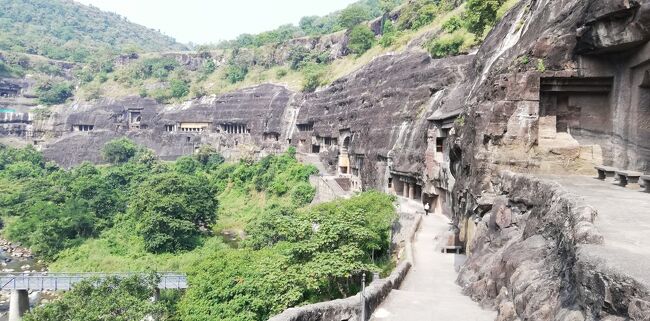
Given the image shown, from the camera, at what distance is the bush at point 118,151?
69.6m

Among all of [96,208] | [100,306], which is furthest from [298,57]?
[100,306]

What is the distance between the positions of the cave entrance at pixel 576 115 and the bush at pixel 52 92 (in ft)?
310

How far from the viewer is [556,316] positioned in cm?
640

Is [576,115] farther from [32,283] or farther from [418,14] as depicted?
[418,14]

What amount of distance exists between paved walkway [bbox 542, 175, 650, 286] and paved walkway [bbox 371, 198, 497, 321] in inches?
120

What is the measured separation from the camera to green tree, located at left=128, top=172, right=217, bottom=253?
37.8m

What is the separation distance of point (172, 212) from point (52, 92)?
64663mm

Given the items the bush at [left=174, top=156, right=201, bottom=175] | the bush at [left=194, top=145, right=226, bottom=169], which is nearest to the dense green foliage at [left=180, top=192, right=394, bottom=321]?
the bush at [left=174, top=156, right=201, bottom=175]

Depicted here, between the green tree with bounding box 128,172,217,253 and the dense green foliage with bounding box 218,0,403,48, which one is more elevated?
the dense green foliage with bounding box 218,0,403,48

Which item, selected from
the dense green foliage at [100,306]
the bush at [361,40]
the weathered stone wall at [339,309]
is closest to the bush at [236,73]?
the bush at [361,40]

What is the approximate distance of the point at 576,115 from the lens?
45.2ft

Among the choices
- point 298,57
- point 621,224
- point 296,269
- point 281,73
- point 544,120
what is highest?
point 298,57

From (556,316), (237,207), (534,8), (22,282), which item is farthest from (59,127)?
(556,316)

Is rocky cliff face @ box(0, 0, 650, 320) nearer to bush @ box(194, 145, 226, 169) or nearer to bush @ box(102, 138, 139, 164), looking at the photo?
bush @ box(194, 145, 226, 169)
